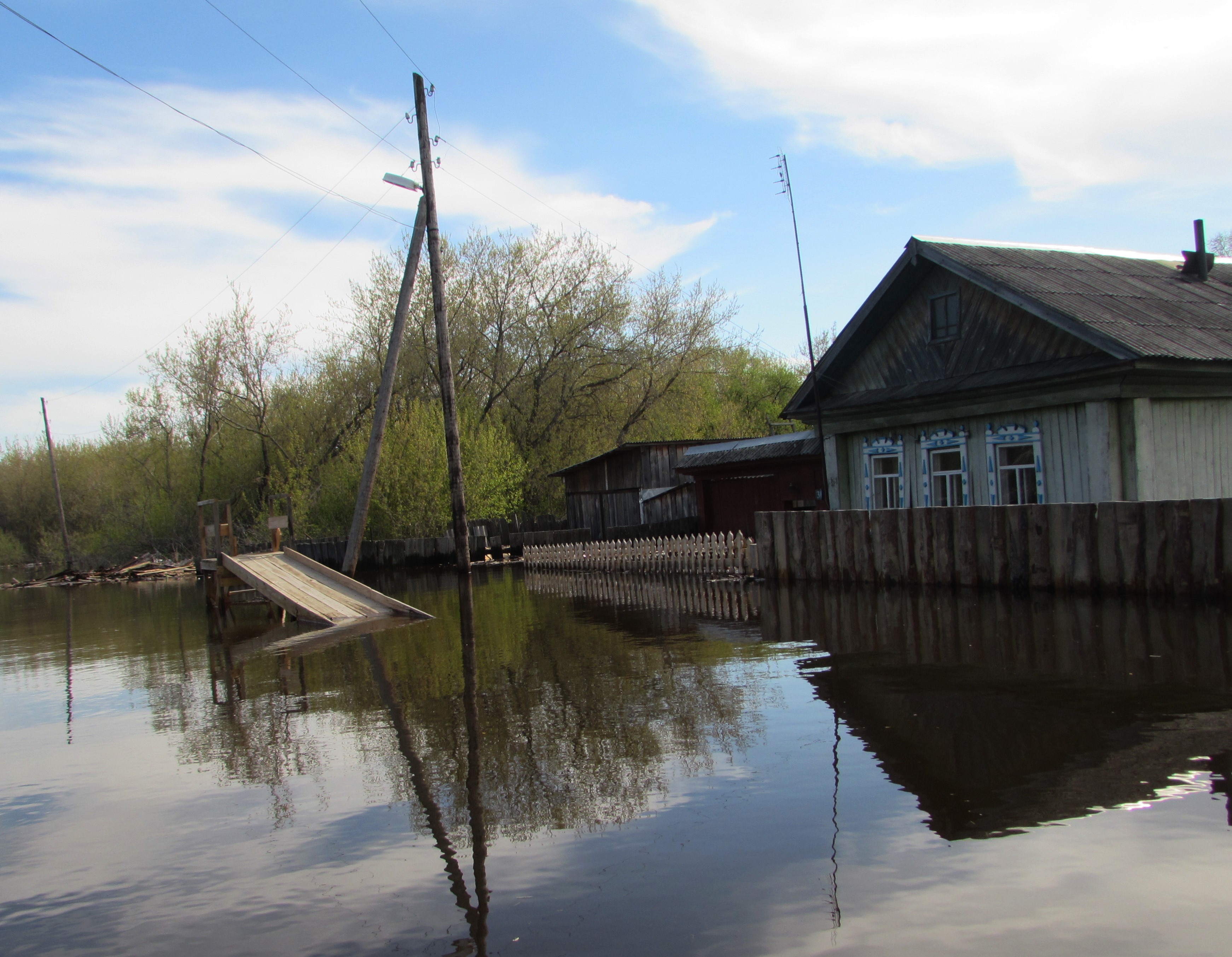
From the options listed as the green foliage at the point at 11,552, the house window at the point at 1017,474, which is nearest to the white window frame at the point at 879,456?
the house window at the point at 1017,474

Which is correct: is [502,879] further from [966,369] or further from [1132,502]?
[966,369]

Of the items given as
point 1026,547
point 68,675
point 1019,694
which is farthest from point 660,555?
point 1019,694

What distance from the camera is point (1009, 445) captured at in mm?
17875

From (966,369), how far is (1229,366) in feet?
13.8

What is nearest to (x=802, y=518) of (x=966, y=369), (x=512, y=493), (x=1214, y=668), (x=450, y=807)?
(x=966, y=369)

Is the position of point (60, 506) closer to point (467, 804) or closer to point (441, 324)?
point (441, 324)

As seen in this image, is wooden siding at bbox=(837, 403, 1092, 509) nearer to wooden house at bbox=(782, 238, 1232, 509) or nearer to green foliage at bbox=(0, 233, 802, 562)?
wooden house at bbox=(782, 238, 1232, 509)

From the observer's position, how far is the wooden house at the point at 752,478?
25.0 metres

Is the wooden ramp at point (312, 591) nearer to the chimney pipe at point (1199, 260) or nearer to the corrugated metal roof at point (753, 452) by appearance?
the corrugated metal roof at point (753, 452)

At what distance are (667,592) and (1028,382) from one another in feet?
24.8

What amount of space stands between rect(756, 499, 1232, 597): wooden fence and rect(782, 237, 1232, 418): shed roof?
124 inches

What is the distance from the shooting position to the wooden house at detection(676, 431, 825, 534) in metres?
25.0

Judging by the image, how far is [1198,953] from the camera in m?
3.73

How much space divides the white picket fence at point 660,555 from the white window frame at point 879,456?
2.81 metres
